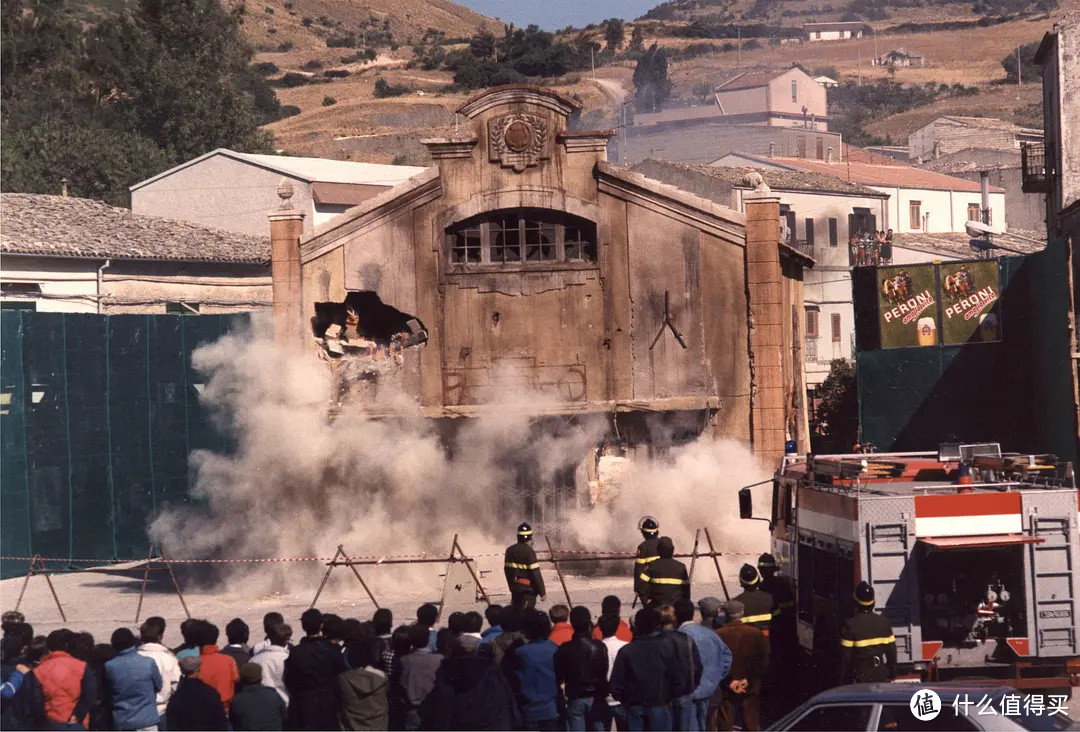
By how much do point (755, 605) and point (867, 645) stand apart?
6.12 feet

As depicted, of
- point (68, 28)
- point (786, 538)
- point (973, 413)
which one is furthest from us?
point (68, 28)

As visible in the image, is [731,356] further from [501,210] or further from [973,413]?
[973,413]

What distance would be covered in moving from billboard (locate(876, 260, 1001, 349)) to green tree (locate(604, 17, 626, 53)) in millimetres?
113718

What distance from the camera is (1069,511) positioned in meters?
12.8

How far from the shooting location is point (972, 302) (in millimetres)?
32469

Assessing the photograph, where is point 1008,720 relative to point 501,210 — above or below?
below

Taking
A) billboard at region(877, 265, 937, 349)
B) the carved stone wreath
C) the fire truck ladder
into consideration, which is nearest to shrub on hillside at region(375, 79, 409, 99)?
billboard at region(877, 265, 937, 349)

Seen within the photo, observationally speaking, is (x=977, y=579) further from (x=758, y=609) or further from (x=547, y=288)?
(x=547, y=288)

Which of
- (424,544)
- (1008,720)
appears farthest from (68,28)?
(1008,720)

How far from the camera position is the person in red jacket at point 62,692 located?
1124 centimetres

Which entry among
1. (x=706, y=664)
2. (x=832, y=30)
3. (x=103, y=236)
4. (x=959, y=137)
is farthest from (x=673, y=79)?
(x=706, y=664)

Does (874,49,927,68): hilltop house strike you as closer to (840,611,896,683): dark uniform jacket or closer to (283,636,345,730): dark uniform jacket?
(840,611,896,683): dark uniform jacket

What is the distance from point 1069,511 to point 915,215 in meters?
49.3

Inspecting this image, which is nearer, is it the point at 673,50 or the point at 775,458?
the point at 775,458
